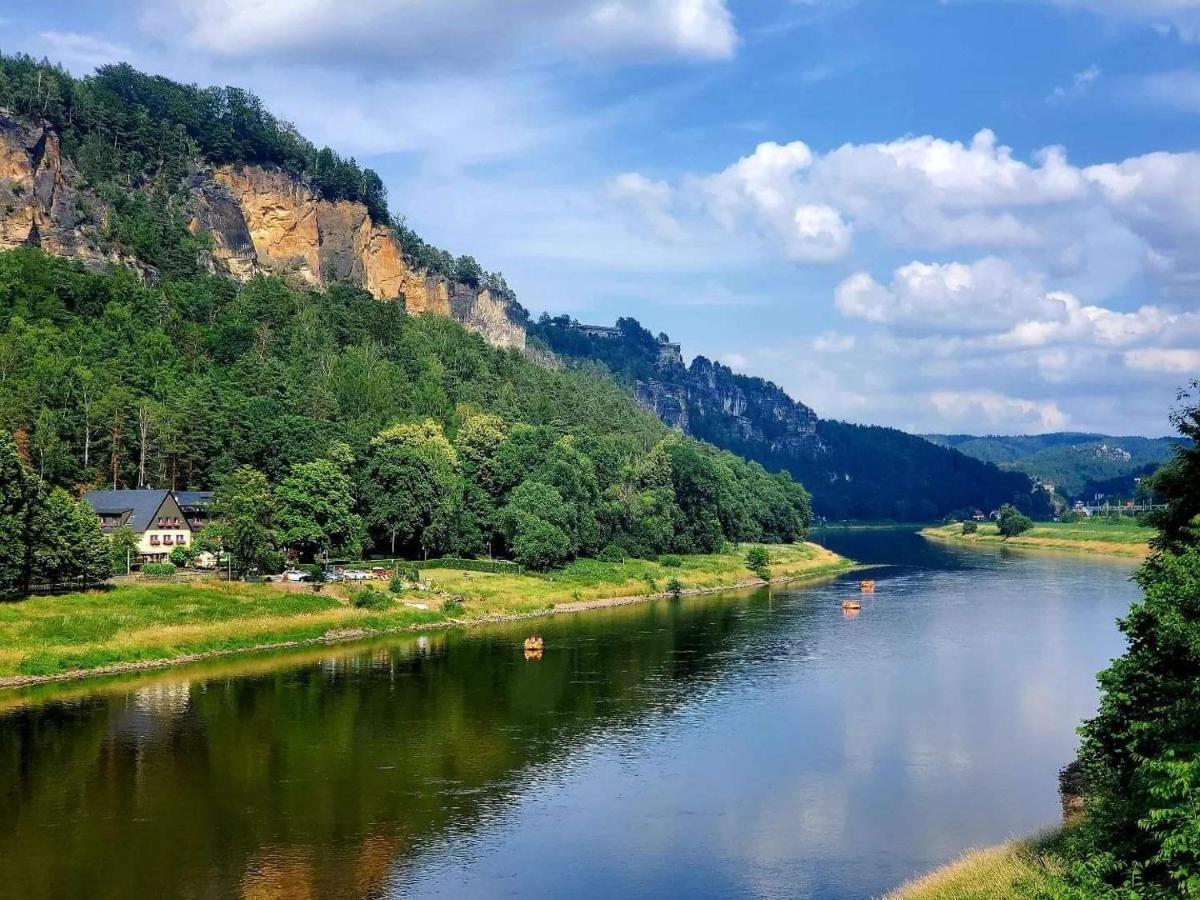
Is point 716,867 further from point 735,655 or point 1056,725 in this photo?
point 735,655

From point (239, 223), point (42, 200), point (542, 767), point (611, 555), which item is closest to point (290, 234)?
point (239, 223)

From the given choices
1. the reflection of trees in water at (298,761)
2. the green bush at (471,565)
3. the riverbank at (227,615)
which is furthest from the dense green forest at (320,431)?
the reflection of trees in water at (298,761)

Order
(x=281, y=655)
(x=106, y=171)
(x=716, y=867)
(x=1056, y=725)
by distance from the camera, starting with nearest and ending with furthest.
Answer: (x=716, y=867)
(x=1056, y=725)
(x=281, y=655)
(x=106, y=171)

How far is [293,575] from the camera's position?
8225cm

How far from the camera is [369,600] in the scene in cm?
8012

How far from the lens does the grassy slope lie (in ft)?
90.2

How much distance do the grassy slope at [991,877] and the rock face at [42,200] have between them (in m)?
135

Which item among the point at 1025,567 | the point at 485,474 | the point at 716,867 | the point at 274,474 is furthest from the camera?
the point at 1025,567

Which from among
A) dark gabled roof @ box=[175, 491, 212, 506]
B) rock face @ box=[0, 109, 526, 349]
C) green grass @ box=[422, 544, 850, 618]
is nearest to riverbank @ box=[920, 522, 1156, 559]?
green grass @ box=[422, 544, 850, 618]

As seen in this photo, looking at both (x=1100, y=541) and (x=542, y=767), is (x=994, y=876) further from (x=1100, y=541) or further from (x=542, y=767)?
(x=1100, y=541)

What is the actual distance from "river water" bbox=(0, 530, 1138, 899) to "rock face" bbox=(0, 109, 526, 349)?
9438 cm

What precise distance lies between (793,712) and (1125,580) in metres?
82.8

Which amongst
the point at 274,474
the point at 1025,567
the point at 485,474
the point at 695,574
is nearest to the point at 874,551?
the point at 1025,567

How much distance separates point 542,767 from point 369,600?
3843 cm
